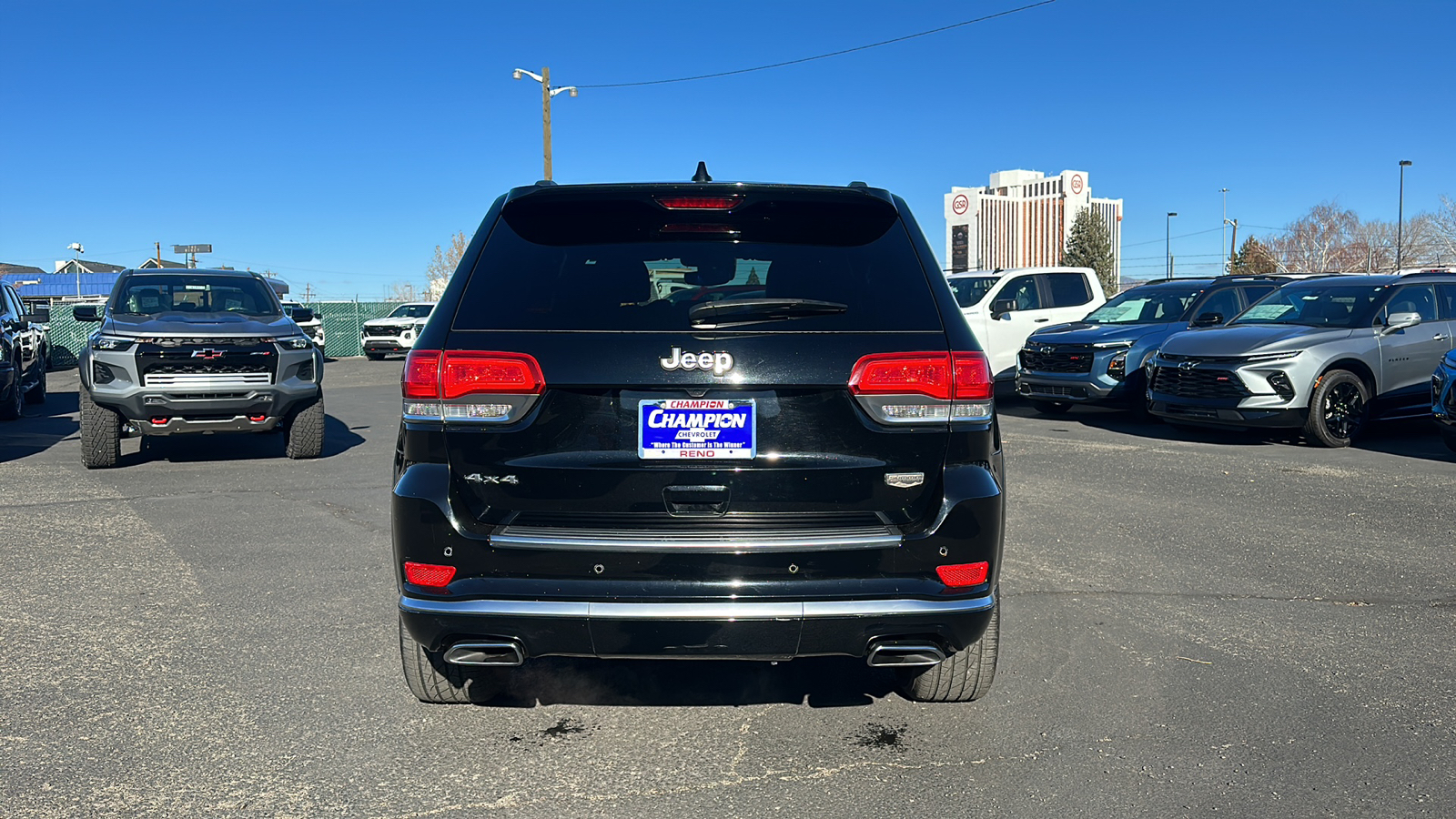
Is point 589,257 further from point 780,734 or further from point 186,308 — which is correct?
point 186,308

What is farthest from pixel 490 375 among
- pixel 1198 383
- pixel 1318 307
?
pixel 1318 307

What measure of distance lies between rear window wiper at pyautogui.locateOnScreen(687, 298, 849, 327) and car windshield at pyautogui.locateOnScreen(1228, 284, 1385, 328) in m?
10.2

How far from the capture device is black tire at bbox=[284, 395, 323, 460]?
Answer: 1034 centimetres

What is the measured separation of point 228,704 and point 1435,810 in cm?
373

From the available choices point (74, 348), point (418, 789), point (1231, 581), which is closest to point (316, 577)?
point (418, 789)

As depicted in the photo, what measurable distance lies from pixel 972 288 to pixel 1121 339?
3.94 m

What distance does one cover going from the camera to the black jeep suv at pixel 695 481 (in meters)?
3.19

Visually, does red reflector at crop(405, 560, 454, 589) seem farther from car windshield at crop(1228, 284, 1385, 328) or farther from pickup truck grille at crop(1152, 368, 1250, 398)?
car windshield at crop(1228, 284, 1385, 328)

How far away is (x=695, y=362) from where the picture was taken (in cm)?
321

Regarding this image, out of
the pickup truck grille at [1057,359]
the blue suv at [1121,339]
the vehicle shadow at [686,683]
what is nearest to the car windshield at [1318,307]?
the blue suv at [1121,339]

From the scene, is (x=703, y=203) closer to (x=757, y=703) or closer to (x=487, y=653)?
(x=487, y=653)

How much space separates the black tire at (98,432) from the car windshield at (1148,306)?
1114cm

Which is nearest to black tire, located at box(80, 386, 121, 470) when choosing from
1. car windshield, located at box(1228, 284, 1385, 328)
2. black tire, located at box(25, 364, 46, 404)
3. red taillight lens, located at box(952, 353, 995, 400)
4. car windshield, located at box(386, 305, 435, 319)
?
black tire, located at box(25, 364, 46, 404)

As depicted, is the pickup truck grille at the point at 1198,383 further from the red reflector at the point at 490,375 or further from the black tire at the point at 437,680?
the red reflector at the point at 490,375
